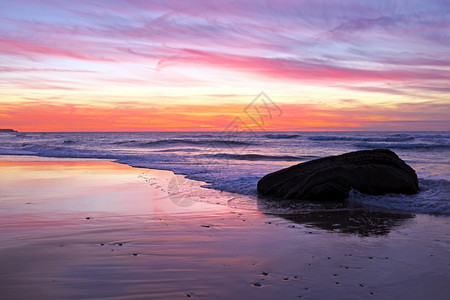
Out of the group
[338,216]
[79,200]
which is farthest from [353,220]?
[79,200]

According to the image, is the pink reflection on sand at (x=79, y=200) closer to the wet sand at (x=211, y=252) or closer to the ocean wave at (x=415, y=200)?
the wet sand at (x=211, y=252)

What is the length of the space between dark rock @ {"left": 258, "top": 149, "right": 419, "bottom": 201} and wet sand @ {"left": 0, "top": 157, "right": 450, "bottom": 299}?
1410 millimetres

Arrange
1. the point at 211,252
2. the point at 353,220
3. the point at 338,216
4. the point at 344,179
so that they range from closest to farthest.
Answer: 1. the point at 211,252
2. the point at 353,220
3. the point at 338,216
4. the point at 344,179

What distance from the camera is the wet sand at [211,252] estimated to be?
11.1 ft

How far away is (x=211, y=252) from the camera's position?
450 centimetres

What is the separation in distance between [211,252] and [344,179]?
502 cm

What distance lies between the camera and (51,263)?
4.01 meters

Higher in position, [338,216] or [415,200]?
[415,200]

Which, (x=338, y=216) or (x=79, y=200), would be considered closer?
(x=338, y=216)

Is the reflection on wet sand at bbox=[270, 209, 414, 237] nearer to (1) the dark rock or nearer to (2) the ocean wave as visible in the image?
(2) the ocean wave

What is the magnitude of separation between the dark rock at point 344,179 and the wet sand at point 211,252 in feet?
4.62

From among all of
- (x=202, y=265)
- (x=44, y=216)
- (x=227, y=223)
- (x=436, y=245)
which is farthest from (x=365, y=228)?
(x=44, y=216)

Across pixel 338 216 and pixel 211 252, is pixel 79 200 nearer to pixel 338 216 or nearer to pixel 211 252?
pixel 211 252

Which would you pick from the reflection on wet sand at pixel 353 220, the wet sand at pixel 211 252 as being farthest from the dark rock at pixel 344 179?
the wet sand at pixel 211 252
